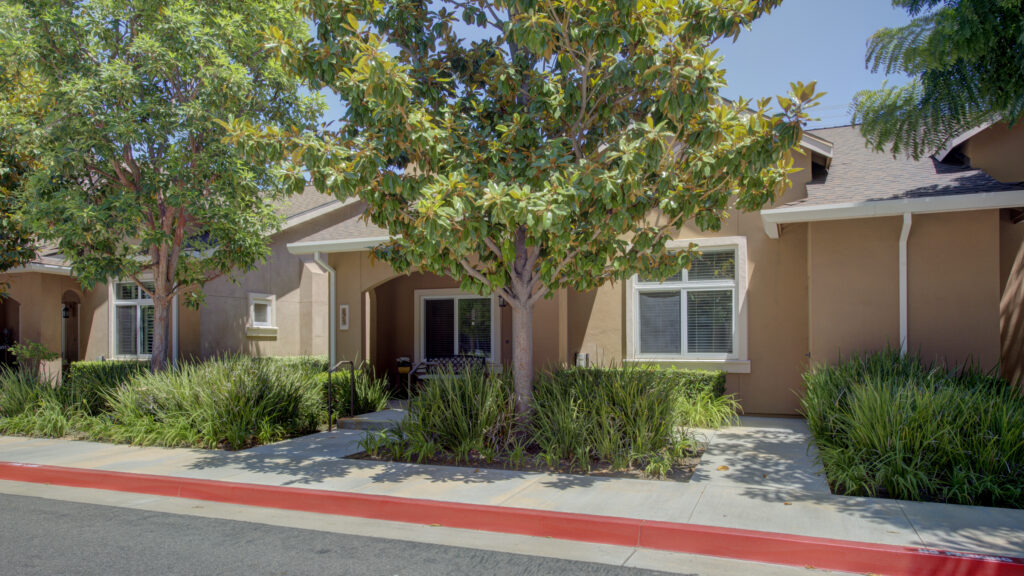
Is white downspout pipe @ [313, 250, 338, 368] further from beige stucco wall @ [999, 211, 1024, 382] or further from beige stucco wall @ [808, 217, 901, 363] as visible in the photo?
Answer: beige stucco wall @ [999, 211, 1024, 382]

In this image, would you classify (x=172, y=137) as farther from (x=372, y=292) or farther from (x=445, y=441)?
(x=445, y=441)

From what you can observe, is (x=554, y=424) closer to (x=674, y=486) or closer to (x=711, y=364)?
(x=674, y=486)

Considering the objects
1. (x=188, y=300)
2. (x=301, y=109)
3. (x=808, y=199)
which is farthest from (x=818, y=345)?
(x=188, y=300)

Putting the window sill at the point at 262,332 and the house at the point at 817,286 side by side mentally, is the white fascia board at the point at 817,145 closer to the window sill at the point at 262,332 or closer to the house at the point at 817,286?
the house at the point at 817,286

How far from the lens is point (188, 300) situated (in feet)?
43.6

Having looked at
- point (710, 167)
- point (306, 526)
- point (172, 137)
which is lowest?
point (306, 526)

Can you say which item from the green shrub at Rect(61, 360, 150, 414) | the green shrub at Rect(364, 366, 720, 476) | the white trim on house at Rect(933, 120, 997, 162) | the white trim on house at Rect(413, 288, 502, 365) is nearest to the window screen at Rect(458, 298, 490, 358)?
the white trim on house at Rect(413, 288, 502, 365)

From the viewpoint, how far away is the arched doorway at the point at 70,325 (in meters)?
18.2

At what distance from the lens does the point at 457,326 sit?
1476cm

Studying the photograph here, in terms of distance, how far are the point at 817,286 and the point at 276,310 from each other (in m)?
12.5

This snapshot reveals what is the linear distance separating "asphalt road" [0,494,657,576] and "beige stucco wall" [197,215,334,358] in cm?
875

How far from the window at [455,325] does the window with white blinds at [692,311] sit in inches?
142

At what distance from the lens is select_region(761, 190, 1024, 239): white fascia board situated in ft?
28.6

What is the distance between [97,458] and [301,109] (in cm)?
634
